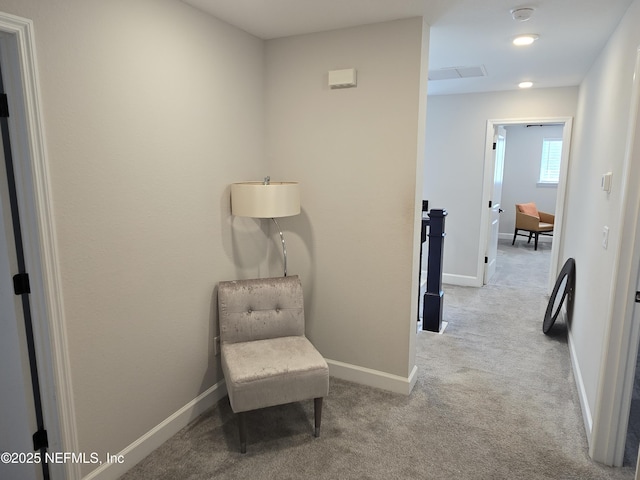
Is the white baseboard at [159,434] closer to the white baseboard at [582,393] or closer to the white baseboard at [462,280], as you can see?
the white baseboard at [582,393]

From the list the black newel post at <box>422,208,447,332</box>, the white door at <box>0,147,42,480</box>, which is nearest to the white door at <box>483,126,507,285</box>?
the black newel post at <box>422,208,447,332</box>

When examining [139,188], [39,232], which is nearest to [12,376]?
[39,232]

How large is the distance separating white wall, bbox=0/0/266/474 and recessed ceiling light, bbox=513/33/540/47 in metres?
1.83

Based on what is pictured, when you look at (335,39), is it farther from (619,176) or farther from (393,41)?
(619,176)

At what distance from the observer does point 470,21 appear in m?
2.60

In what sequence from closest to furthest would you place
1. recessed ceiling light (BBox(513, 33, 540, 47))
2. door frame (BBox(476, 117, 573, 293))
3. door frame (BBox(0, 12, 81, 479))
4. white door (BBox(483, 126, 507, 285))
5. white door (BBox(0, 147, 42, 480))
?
door frame (BBox(0, 12, 81, 479)) → white door (BBox(0, 147, 42, 480)) → recessed ceiling light (BBox(513, 33, 540, 47)) → door frame (BBox(476, 117, 573, 293)) → white door (BBox(483, 126, 507, 285))

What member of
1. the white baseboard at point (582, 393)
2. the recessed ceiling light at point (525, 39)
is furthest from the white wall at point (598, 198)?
the recessed ceiling light at point (525, 39)

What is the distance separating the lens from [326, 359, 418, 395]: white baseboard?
9.48 ft

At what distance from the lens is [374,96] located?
2.71m

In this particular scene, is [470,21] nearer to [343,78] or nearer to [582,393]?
[343,78]

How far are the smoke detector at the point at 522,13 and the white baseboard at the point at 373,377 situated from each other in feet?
7.63

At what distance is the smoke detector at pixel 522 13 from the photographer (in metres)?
2.35

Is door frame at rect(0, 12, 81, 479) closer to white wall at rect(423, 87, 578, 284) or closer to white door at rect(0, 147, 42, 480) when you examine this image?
white door at rect(0, 147, 42, 480)

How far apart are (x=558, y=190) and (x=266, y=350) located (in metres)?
4.07
